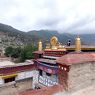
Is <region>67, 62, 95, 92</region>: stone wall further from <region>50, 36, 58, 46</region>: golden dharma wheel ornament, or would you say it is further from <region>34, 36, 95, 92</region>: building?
<region>50, 36, 58, 46</region>: golden dharma wheel ornament

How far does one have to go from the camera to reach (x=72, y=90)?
8.98m

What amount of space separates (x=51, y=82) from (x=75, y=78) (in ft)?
11.4

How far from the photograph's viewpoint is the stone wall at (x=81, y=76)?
8852 mm

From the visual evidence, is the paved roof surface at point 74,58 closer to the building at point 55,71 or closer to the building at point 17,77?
the building at point 55,71

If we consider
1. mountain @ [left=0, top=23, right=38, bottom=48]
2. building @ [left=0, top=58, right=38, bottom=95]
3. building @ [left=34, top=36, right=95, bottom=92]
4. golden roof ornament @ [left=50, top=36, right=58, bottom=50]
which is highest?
mountain @ [left=0, top=23, right=38, bottom=48]

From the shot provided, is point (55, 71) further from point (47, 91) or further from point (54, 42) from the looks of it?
point (47, 91)

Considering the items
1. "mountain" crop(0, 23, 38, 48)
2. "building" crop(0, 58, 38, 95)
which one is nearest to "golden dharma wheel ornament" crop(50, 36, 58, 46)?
"building" crop(0, 58, 38, 95)

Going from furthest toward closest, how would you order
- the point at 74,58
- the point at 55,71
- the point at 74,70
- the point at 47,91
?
the point at 55,71
the point at 74,58
the point at 74,70
the point at 47,91

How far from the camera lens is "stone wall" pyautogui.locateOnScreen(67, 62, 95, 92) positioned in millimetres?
8852

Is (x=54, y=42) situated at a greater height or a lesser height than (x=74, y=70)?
greater

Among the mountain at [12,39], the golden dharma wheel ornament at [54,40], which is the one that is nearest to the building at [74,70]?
the golden dharma wheel ornament at [54,40]

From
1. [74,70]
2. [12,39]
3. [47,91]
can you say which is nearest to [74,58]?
[74,70]

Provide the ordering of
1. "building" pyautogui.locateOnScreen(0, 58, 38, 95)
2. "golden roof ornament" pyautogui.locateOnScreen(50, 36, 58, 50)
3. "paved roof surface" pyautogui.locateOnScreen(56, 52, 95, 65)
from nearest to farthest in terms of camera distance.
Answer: "paved roof surface" pyautogui.locateOnScreen(56, 52, 95, 65) < "building" pyautogui.locateOnScreen(0, 58, 38, 95) < "golden roof ornament" pyautogui.locateOnScreen(50, 36, 58, 50)

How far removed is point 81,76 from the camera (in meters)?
9.36
